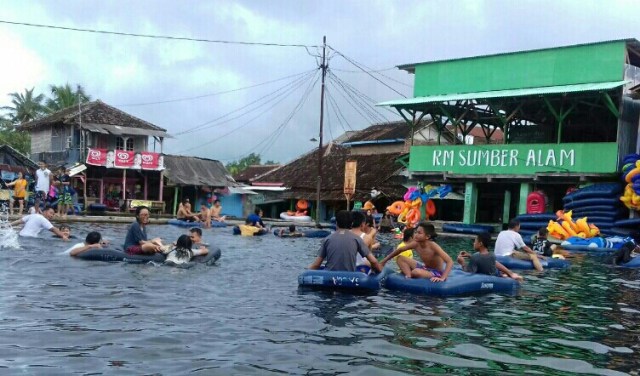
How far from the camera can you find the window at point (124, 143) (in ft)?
133

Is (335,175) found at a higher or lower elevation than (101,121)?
lower

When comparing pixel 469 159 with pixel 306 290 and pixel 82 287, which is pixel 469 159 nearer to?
pixel 306 290

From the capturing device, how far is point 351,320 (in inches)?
316

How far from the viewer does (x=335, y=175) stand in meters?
40.6

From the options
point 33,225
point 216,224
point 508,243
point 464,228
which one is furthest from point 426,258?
point 464,228

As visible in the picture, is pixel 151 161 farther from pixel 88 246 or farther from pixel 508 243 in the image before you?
pixel 508 243

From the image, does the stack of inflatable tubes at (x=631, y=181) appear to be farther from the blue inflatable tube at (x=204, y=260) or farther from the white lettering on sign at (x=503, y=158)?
the blue inflatable tube at (x=204, y=260)

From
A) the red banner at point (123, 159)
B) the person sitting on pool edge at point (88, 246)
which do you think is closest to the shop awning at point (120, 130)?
the red banner at point (123, 159)

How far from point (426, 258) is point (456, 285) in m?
0.72

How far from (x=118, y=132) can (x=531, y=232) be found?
2540 centimetres

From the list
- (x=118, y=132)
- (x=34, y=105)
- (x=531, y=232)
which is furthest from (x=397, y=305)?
(x=34, y=105)

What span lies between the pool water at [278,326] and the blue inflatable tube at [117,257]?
297 millimetres

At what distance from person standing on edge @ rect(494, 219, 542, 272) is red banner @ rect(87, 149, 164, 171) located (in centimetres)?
2881

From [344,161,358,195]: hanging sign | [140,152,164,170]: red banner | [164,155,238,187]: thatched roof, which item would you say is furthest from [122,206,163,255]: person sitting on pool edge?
[164,155,238,187]: thatched roof
